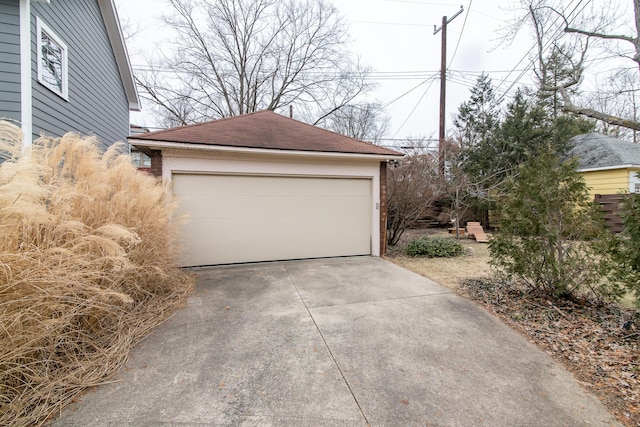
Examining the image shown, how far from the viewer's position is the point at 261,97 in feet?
55.0

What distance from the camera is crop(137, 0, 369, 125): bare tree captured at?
1470 cm

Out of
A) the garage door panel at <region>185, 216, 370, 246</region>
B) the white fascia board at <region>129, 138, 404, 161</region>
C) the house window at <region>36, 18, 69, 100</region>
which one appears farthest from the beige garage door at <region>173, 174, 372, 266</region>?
the house window at <region>36, 18, 69, 100</region>

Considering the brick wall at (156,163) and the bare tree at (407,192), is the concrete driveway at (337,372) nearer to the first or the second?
the brick wall at (156,163)

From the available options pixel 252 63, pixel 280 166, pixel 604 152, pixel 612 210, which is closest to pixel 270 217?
pixel 280 166

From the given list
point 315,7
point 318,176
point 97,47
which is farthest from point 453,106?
point 97,47

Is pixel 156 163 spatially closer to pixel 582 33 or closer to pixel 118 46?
pixel 118 46

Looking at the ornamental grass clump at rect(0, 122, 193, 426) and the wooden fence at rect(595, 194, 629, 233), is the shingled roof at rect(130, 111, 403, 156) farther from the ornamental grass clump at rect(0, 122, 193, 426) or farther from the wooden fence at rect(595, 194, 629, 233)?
the wooden fence at rect(595, 194, 629, 233)

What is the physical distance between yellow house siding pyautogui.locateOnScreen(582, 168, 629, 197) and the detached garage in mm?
9731

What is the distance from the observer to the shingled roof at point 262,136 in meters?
5.61

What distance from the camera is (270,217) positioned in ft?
20.7

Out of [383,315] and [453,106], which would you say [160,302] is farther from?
[453,106]

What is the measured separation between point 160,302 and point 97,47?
8.32 metres

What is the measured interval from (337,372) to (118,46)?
11473 millimetres

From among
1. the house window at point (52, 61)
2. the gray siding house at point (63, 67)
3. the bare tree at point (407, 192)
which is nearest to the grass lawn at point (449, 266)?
the bare tree at point (407, 192)
